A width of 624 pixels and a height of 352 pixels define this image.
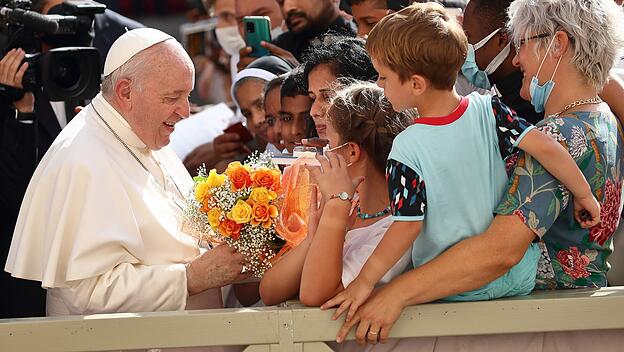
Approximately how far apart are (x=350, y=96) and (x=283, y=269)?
688 millimetres

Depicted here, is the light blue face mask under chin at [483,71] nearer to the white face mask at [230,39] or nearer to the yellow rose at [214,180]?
the yellow rose at [214,180]

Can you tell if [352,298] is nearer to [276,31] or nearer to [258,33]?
[258,33]

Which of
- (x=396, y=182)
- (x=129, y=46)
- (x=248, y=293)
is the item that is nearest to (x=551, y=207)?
(x=396, y=182)

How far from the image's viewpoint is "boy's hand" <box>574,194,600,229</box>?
11.1 feet

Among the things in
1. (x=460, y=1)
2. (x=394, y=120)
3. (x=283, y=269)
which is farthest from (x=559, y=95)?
(x=460, y=1)

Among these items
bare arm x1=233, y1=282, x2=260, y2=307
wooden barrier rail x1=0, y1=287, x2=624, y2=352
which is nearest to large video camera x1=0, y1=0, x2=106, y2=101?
bare arm x1=233, y1=282, x2=260, y2=307

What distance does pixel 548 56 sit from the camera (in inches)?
139

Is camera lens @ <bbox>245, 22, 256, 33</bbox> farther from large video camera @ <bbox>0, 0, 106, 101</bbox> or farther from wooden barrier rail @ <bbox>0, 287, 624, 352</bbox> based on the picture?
wooden barrier rail @ <bbox>0, 287, 624, 352</bbox>

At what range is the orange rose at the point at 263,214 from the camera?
12.2ft

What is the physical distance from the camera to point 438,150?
335 cm

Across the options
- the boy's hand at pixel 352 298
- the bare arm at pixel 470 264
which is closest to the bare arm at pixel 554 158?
the bare arm at pixel 470 264

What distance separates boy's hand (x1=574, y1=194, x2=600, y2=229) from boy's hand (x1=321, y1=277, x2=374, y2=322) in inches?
29.8

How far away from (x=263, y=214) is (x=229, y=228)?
14cm

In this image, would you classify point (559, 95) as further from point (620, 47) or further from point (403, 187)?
point (403, 187)
